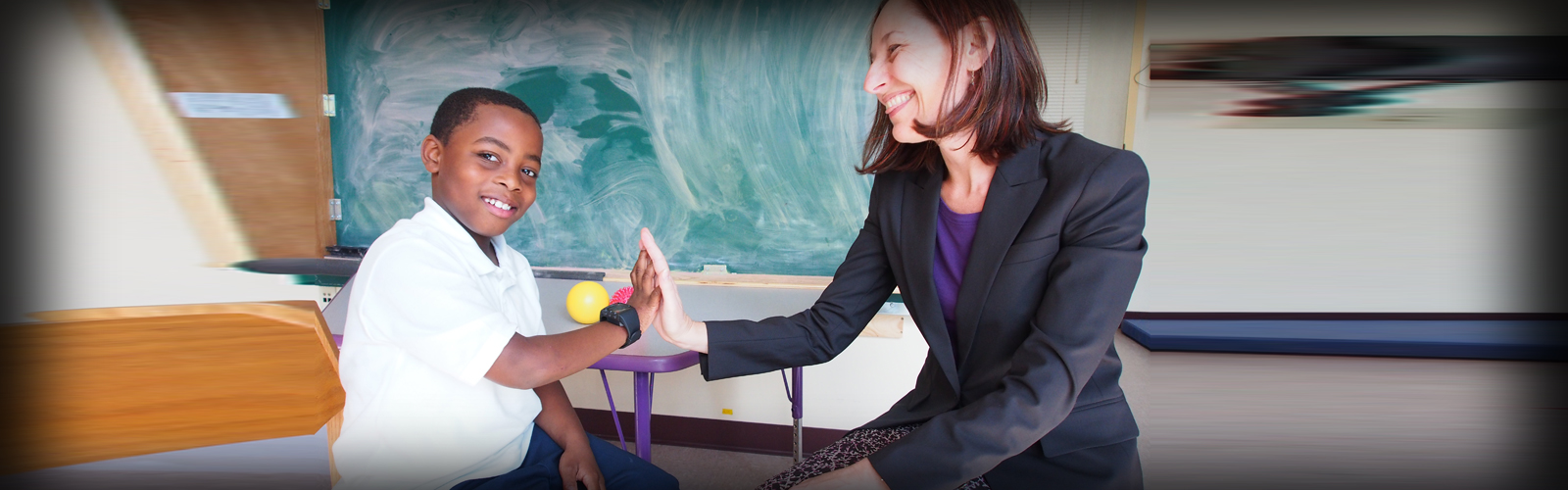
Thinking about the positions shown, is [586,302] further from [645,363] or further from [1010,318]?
[1010,318]

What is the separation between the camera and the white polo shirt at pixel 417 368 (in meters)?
0.93

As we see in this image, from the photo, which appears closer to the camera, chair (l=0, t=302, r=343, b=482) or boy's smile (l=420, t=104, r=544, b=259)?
chair (l=0, t=302, r=343, b=482)

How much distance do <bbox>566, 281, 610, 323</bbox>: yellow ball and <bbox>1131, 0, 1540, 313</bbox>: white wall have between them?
4.18 feet

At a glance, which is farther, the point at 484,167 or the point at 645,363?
the point at 645,363

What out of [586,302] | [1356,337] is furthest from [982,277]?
[1356,337]

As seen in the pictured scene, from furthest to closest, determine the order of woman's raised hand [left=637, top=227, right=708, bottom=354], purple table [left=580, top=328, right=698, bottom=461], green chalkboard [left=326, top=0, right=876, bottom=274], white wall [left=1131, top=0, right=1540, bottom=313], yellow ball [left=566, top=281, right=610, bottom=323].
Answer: green chalkboard [left=326, top=0, right=876, bottom=274] < yellow ball [left=566, top=281, right=610, bottom=323] < purple table [left=580, top=328, right=698, bottom=461] < woman's raised hand [left=637, top=227, right=708, bottom=354] < white wall [left=1131, top=0, right=1540, bottom=313]

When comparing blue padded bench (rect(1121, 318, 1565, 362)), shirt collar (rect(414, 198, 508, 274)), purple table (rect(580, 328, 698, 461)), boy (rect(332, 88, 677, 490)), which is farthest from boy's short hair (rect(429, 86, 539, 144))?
blue padded bench (rect(1121, 318, 1565, 362))

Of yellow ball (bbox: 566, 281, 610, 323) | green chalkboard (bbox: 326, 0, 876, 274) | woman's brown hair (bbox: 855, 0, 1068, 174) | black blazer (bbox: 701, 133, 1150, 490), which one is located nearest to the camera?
black blazer (bbox: 701, 133, 1150, 490)

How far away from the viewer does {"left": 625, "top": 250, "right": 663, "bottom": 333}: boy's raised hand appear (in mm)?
1139

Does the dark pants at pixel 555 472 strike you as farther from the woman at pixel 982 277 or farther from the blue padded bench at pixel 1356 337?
the blue padded bench at pixel 1356 337

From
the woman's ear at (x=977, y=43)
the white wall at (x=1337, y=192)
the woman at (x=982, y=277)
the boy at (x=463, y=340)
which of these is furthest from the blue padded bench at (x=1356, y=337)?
the boy at (x=463, y=340)

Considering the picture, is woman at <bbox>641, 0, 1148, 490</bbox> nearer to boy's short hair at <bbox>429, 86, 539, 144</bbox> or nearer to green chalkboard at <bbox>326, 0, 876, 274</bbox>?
boy's short hair at <bbox>429, 86, 539, 144</bbox>

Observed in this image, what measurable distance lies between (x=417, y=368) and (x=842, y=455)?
699 mm

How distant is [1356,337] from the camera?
1587mm
